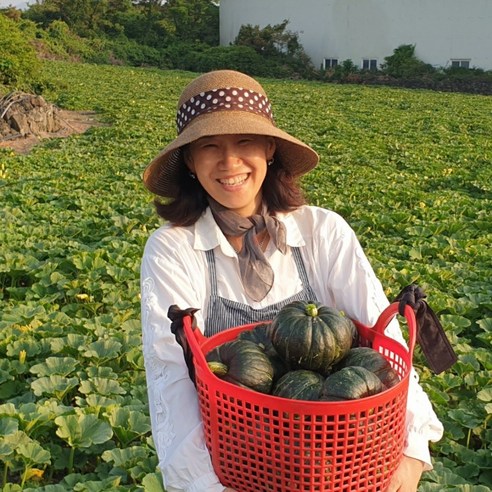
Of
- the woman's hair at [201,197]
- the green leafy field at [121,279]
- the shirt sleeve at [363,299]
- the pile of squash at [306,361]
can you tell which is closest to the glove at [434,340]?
the shirt sleeve at [363,299]

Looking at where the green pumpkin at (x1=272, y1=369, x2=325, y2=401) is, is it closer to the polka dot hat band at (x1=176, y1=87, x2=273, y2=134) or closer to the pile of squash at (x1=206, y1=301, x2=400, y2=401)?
the pile of squash at (x1=206, y1=301, x2=400, y2=401)

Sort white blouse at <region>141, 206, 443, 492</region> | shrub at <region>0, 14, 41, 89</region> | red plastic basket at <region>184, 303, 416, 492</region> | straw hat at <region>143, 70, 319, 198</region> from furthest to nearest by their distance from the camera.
→ shrub at <region>0, 14, 41, 89</region>, straw hat at <region>143, 70, 319, 198</region>, white blouse at <region>141, 206, 443, 492</region>, red plastic basket at <region>184, 303, 416, 492</region>

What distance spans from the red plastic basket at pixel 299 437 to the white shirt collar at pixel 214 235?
0.53 metres

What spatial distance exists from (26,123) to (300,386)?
14347mm

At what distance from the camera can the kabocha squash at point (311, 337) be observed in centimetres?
190

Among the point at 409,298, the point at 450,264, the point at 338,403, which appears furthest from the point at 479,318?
the point at 338,403

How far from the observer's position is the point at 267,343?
2045 mm

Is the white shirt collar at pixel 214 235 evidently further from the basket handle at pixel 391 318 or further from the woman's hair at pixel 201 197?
the basket handle at pixel 391 318

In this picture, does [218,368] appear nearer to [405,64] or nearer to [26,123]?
[26,123]

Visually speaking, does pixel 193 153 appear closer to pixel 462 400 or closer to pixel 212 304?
pixel 212 304

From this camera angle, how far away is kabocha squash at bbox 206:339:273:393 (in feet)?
6.02

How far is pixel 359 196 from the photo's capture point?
368 inches

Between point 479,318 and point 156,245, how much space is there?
370 centimetres

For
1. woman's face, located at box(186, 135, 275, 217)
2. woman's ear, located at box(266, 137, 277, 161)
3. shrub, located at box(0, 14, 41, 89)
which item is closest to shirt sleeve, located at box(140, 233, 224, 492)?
woman's face, located at box(186, 135, 275, 217)
